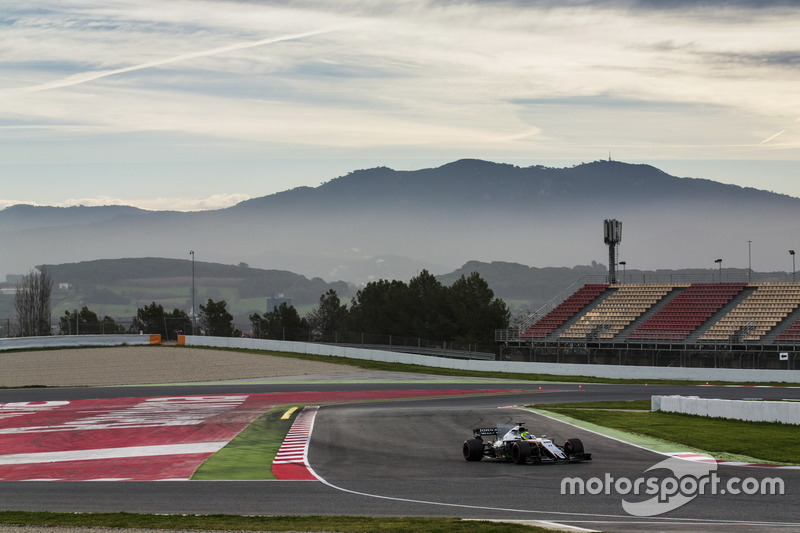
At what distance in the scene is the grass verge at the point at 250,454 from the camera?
21.9 m

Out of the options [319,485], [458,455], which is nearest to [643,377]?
[458,455]

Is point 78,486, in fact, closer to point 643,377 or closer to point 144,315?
point 643,377

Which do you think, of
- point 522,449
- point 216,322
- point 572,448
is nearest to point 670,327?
point 572,448

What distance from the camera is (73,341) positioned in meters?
77.5

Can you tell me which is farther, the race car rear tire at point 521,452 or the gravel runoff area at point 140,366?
the gravel runoff area at point 140,366

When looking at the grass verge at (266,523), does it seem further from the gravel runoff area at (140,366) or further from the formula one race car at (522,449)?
the gravel runoff area at (140,366)

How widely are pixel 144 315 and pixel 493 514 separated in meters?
105

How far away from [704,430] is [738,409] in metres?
4.51

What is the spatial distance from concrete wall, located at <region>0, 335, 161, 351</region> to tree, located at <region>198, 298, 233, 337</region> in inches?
442

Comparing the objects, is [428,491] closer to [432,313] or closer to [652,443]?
[652,443]

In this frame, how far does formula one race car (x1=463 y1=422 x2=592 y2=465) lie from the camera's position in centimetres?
2206

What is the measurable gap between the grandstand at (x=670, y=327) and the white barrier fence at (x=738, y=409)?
79.7ft

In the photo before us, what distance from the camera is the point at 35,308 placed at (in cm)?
13000

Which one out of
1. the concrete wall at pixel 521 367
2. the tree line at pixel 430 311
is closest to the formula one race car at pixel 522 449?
the concrete wall at pixel 521 367
